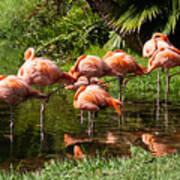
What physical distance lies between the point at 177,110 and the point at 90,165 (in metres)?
3.02

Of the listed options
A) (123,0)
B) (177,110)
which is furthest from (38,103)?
(123,0)

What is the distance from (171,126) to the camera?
5.37 metres

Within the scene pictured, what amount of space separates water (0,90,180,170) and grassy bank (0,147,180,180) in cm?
32

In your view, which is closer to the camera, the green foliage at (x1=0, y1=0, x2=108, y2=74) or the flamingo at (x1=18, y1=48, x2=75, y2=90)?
the flamingo at (x1=18, y1=48, x2=75, y2=90)

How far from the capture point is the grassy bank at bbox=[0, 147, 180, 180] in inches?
129

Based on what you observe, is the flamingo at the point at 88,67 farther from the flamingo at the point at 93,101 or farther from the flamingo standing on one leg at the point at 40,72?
the flamingo at the point at 93,101

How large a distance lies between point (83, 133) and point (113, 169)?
5.25 feet

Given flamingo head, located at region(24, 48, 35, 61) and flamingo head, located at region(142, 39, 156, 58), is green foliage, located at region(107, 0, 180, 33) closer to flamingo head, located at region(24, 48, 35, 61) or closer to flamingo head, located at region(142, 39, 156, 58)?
flamingo head, located at region(142, 39, 156, 58)

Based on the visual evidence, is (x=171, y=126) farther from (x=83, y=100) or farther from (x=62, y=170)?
(x=62, y=170)

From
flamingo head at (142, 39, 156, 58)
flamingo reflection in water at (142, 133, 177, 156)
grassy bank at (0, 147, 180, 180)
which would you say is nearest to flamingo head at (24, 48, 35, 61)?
flamingo reflection in water at (142, 133, 177, 156)

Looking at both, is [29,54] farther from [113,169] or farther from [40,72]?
[113,169]

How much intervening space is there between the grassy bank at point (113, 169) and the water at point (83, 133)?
32cm

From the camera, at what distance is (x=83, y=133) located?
511 centimetres

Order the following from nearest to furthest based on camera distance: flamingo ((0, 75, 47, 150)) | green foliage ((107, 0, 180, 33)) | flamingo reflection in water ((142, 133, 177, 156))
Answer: flamingo reflection in water ((142, 133, 177, 156))
flamingo ((0, 75, 47, 150))
green foliage ((107, 0, 180, 33))
